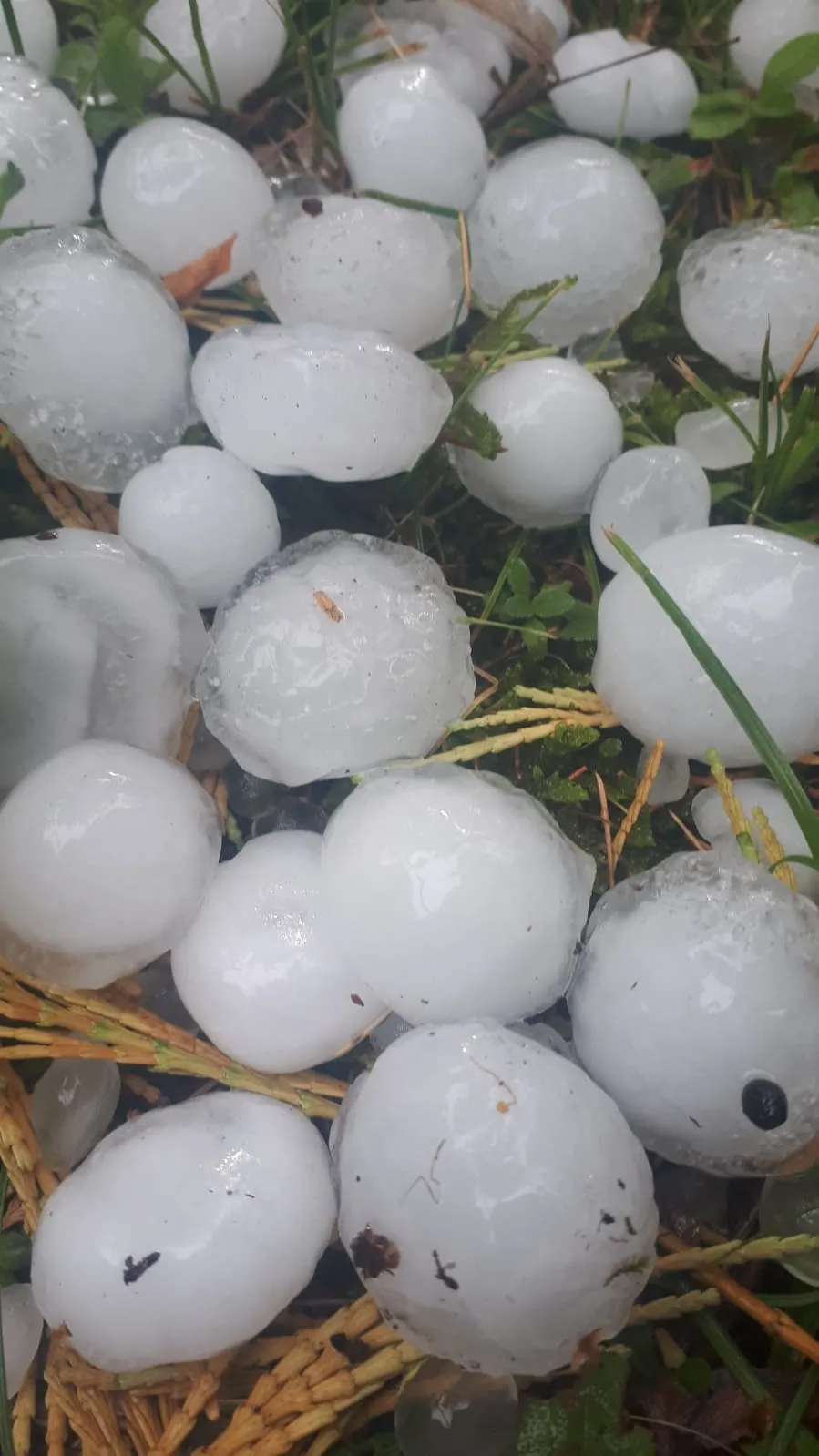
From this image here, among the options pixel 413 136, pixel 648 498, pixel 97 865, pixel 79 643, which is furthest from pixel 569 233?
pixel 97 865

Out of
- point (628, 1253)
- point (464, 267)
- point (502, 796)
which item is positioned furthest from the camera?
point (464, 267)

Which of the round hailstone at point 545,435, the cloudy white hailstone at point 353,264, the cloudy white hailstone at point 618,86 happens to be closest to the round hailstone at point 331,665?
the round hailstone at point 545,435

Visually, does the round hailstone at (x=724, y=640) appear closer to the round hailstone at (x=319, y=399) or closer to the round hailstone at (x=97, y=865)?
the round hailstone at (x=319, y=399)

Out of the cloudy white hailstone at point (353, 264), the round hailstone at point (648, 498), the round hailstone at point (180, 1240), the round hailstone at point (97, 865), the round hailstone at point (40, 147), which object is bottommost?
the round hailstone at point (180, 1240)

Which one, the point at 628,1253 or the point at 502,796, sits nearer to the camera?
the point at 628,1253

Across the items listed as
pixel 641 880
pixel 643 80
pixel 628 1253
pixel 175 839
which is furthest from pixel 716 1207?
pixel 643 80

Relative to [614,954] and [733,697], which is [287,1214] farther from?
[733,697]

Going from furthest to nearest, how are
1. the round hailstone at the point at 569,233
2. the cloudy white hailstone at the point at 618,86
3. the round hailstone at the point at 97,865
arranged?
the cloudy white hailstone at the point at 618,86 < the round hailstone at the point at 569,233 < the round hailstone at the point at 97,865
